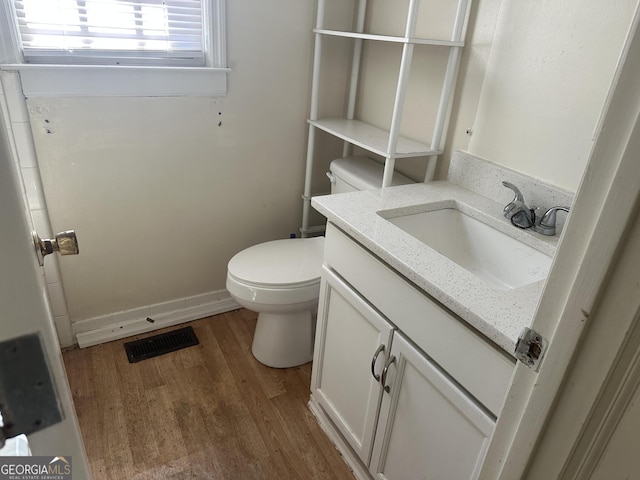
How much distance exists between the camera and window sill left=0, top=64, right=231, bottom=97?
1520 millimetres

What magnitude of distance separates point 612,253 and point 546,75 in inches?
40.4

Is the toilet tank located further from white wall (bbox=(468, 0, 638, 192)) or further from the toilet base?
the toilet base

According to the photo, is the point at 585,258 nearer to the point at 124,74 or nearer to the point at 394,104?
the point at 394,104

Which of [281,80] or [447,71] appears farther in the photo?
[281,80]

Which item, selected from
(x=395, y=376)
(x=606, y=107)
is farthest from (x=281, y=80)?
(x=606, y=107)

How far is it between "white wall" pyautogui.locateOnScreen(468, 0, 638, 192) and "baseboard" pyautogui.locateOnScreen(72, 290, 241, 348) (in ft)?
4.71

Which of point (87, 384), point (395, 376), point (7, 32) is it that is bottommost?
point (87, 384)

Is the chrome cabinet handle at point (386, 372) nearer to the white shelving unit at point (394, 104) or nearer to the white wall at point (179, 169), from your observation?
the white shelving unit at point (394, 104)

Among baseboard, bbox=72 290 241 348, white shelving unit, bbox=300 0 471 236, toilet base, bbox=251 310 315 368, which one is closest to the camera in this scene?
white shelving unit, bbox=300 0 471 236

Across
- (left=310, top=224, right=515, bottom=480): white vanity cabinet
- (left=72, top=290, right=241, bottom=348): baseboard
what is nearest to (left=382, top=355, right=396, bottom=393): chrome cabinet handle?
(left=310, top=224, right=515, bottom=480): white vanity cabinet

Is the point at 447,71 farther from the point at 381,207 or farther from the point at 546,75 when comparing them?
the point at 381,207

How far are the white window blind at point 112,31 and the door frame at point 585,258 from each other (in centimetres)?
167

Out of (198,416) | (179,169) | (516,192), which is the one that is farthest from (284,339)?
(516,192)

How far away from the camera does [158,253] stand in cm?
200
